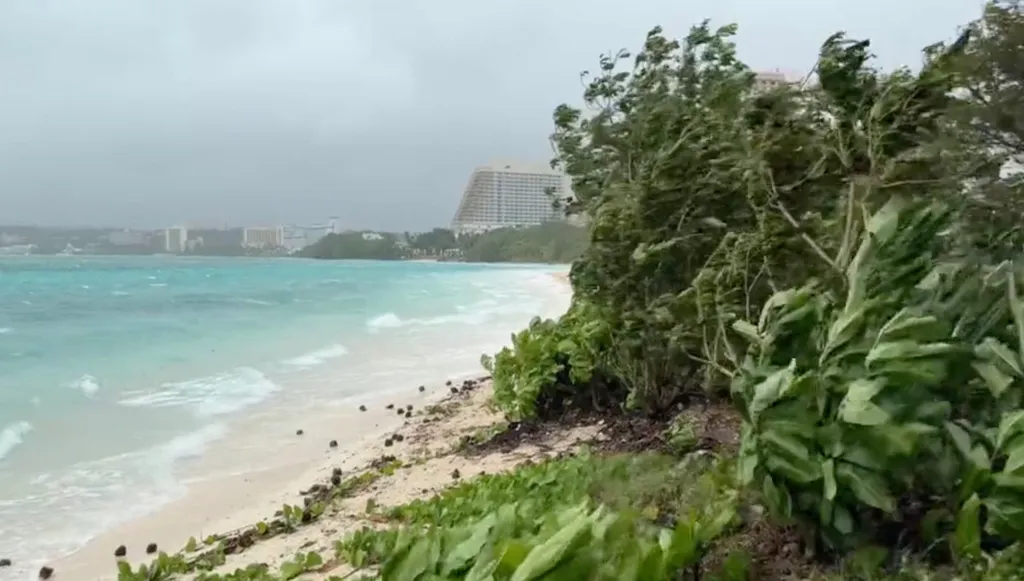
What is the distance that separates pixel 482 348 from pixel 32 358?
1022 centimetres

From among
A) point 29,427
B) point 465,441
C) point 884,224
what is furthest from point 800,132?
point 29,427

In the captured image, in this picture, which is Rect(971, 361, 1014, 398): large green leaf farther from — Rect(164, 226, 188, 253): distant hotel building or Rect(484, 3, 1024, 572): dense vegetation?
Rect(164, 226, 188, 253): distant hotel building

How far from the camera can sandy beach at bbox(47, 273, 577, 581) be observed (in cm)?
557

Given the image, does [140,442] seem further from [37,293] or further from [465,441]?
[37,293]

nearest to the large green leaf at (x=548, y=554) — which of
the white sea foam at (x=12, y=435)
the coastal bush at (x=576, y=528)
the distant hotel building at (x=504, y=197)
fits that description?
the coastal bush at (x=576, y=528)

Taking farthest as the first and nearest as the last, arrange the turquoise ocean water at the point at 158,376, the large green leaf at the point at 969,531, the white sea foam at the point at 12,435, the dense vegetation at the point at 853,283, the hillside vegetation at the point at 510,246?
1. the hillside vegetation at the point at 510,246
2. the white sea foam at the point at 12,435
3. the turquoise ocean water at the point at 158,376
4. the dense vegetation at the point at 853,283
5. the large green leaf at the point at 969,531

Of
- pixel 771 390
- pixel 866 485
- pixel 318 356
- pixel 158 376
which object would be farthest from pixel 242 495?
pixel 318 356

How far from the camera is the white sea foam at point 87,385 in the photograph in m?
13.8

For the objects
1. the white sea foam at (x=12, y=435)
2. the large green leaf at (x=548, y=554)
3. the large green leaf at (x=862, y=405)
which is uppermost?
the large green leaf at (x=862, y=405)

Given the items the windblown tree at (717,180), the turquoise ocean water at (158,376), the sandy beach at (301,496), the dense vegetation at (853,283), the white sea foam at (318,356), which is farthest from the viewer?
the white sea foam at (318,356)

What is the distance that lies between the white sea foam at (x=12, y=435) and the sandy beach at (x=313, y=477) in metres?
2.50

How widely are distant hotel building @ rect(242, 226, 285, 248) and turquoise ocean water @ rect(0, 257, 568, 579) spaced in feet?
294

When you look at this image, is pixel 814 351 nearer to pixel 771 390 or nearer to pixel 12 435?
pixel 771 390

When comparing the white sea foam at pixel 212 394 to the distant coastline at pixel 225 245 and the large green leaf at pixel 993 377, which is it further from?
the distant coastline at pixel 225 245
